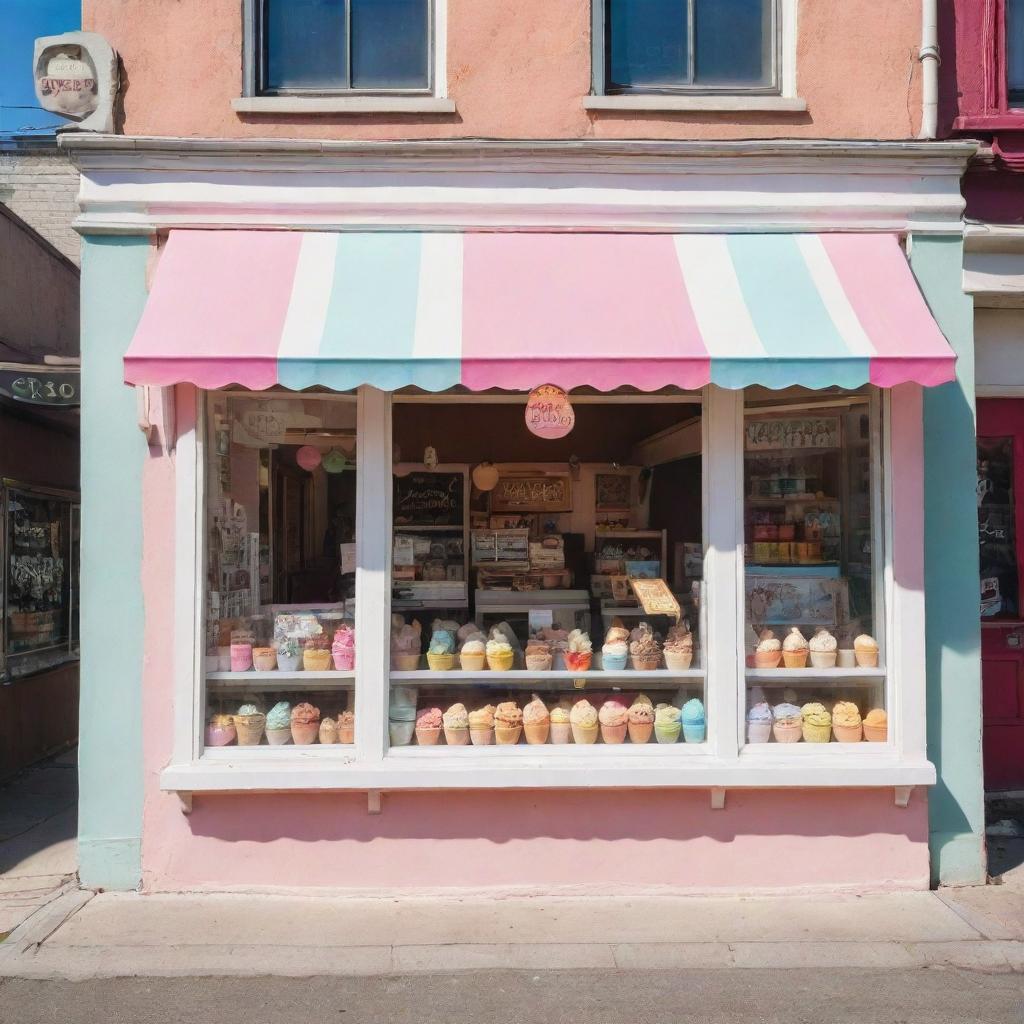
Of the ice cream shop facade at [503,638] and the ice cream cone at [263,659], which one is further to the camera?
the ice cream cone at [263,659]

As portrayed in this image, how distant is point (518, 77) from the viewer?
577 centimetres

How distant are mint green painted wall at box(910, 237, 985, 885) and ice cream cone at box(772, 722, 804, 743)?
765 mm

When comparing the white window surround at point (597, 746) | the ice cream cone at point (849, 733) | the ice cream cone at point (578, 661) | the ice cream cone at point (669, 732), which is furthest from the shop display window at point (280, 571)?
the ice cream cone at point (849, 733)

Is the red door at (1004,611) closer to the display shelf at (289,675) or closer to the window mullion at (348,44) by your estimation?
the display shelf at (289,675)

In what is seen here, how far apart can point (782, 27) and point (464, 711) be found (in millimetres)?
4561

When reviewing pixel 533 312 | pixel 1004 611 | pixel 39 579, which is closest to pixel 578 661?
pixel 533 312

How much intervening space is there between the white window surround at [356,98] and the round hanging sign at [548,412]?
1.83 metres

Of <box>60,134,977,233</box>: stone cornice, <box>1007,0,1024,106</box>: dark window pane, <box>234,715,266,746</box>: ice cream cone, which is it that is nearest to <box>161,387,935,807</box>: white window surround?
<box>234,715,266,746</box>: ice cream cone

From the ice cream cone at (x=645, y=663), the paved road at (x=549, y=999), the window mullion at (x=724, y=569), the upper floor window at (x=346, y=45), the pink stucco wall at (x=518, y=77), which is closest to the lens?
the paved road at (x=549, y=999)

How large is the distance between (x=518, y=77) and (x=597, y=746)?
13.0 feet

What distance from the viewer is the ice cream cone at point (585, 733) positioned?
18.5ft

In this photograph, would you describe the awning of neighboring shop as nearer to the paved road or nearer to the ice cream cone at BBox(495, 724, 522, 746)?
the ice cream cone at BBox(495, 724, 522, 746)

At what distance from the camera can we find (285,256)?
18.2 feet

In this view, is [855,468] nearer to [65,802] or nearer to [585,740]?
[585,740]
